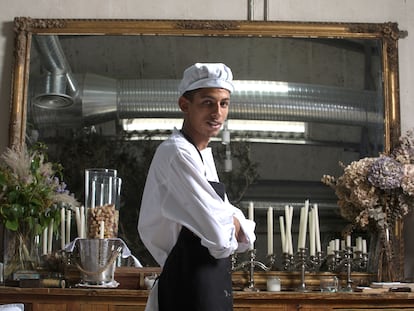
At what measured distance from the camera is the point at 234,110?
371cm

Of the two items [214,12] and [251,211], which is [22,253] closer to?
[251,211]

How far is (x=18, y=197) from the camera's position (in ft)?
11.2

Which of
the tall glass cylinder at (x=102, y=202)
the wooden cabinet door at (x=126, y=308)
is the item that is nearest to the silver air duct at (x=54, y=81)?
the tall glass cylinder at (x=102, y=202)

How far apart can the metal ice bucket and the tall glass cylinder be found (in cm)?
9

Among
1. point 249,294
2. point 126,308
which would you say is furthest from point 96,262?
point 249,294

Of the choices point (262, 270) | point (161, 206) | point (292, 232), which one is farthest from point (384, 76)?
point (161, 206)

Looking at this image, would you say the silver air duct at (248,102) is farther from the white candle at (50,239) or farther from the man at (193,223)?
the man at (193,223)

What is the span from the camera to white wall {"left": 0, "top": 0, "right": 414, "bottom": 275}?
151 inches

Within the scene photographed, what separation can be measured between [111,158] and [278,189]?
0.85 m

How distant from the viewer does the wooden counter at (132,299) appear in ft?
10.3

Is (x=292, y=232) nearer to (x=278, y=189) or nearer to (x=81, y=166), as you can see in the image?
(x=278, y=189)

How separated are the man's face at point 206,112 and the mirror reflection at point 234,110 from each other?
5.78ft

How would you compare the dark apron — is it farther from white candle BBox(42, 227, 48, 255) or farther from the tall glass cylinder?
white candle BBox(42, 227, 48, 255)

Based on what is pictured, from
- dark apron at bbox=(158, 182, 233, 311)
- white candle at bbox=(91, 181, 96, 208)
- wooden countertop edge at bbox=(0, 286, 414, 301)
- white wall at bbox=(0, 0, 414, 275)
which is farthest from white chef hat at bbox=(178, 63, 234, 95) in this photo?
white wall at bbox=(0, 0, 414, 275)
